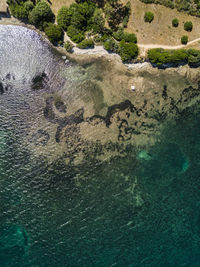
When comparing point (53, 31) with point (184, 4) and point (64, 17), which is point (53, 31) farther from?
point (184, 4)

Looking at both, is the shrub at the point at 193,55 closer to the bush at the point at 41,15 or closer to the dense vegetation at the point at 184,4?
the dense vegetation at the point at 184,4

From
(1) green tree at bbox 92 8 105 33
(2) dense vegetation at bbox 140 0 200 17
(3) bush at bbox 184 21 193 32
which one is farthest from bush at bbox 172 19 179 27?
(1) green tree at bbox 92 8 105 33

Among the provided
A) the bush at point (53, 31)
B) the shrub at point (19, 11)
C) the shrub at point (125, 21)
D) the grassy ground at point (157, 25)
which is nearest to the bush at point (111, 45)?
the shrub at point (125, 21)

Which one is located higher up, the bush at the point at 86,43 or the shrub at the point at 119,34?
the shrub at the point at 119,34

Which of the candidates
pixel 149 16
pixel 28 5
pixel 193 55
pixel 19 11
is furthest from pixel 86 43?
pixel 193 55

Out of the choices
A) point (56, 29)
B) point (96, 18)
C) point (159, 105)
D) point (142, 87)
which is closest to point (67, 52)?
point (56, 29)

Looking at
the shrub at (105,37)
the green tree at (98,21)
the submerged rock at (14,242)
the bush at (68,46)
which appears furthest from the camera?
the submerged rock at (14,242)

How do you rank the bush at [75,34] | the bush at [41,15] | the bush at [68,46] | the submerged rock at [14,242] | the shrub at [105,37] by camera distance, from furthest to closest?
the submerged rock at [14,242]
the bush at [68,46]
the shrub at [105,37]
the bush at [75,34]
the bush at [41,15]
